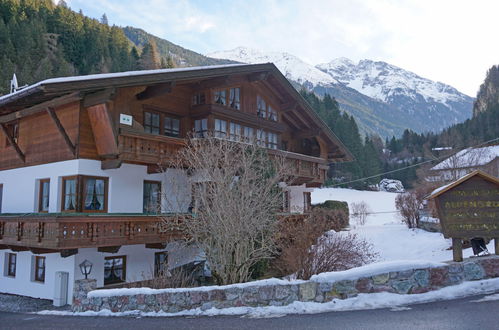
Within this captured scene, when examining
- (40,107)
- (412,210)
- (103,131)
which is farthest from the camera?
(412,210)

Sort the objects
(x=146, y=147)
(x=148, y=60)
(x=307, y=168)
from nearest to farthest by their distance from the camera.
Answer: (x=146, y=147), (x=307, y=168), (x=148, y=60)

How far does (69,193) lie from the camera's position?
1658cm

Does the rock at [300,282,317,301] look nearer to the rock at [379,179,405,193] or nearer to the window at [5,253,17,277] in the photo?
the window at [5,253,17,277]

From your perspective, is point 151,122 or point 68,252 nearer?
point 68,252

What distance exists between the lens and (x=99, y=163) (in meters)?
16.6

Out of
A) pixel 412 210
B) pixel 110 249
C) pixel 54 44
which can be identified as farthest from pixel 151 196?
pixel 54 44

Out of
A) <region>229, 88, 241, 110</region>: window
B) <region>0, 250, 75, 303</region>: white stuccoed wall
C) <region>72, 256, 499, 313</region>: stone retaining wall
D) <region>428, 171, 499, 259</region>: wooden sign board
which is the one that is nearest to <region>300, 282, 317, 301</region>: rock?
<region>72, 256, 499, 313</region>: stone retaining wall

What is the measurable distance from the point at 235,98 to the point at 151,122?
5361 mm

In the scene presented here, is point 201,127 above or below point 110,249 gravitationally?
above

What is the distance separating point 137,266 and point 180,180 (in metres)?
4.30

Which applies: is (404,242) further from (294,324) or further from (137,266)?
(294,324)

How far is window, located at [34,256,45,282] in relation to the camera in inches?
677

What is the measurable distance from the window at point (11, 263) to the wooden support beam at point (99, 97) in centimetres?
823

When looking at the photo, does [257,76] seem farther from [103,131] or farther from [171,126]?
[103,131]
